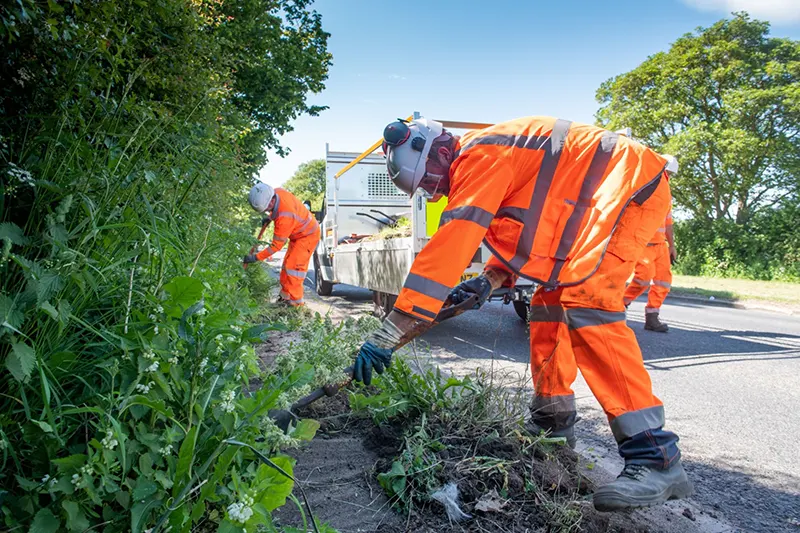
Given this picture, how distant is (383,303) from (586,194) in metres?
5.41

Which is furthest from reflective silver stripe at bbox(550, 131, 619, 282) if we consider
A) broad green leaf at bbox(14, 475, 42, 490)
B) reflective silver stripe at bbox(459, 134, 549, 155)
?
broad green leaf at bbox(14, 475, 42, 490)

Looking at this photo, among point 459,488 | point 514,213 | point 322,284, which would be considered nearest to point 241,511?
point 459,488

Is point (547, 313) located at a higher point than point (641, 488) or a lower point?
higher

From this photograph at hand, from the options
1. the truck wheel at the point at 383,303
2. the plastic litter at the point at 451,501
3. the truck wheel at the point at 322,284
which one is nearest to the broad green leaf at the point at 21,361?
the plastic litter at the point at 451,501

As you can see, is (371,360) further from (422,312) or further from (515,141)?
(515,141)

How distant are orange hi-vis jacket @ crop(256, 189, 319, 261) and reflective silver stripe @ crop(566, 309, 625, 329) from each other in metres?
4.73

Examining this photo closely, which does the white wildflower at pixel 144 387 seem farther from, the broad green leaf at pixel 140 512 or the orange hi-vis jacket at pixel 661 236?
the orange hi-vis jacket at pixel 661 236

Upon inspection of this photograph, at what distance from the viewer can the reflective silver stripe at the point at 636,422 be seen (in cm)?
207

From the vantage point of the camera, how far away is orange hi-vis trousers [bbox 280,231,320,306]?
6.75 meters

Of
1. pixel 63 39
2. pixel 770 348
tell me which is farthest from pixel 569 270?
pixel 770 348

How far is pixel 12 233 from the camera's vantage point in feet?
4.58

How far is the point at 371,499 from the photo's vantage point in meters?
1.99

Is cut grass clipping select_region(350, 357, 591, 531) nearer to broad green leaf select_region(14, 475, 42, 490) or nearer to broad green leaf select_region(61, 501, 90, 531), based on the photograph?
broad green leaf select_region(61, 501, 90, 531)

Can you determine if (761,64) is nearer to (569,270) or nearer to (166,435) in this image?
(569,270)
